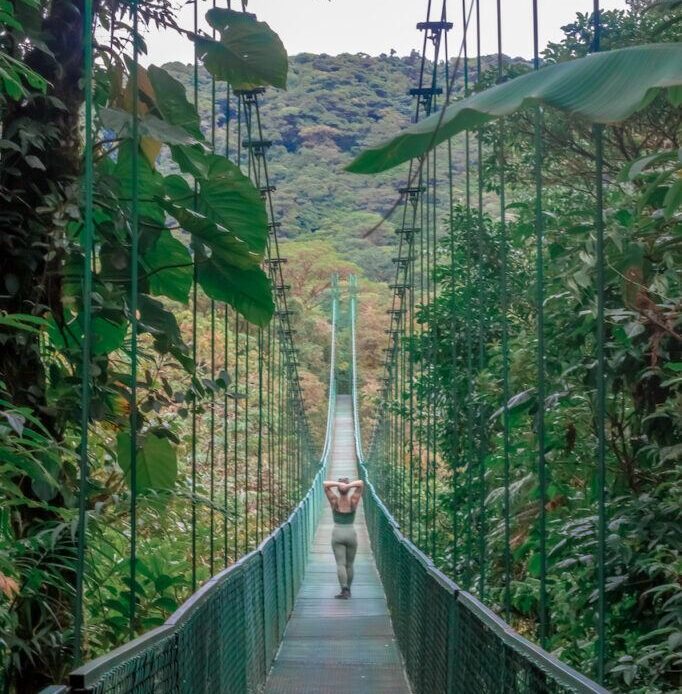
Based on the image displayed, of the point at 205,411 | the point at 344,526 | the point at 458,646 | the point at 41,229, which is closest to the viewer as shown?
the point at 41,229

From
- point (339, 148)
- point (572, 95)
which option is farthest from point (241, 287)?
point (339, 148)

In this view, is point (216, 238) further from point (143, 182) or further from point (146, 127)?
point (146, 127)

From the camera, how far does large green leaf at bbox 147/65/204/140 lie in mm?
3436

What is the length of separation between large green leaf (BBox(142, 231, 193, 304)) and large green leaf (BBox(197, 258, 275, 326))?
0.05 metres

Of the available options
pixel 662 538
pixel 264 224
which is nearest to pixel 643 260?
pixel 662 538

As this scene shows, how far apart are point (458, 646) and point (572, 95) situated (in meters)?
2.54

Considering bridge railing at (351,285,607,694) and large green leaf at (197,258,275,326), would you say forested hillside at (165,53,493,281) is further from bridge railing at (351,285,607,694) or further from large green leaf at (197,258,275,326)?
large green leaf at (197,258,275,326)

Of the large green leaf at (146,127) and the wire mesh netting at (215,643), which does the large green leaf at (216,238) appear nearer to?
the large green leaf at (146,127)

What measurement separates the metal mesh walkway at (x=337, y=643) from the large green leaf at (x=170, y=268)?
2056 millimetres

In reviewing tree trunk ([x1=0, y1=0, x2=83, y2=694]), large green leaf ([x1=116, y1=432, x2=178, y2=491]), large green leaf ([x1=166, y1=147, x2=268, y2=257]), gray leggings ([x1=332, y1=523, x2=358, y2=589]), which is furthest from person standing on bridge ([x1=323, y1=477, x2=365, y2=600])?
tree trunk ([x1=0, y1=0, x2=83, y2=694])

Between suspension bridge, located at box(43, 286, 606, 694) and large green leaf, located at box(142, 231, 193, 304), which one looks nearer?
suspension bridge, located at box(43, 286, 606, 694)

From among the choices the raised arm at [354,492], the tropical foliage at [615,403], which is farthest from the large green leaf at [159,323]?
the raised arm at [354,492]

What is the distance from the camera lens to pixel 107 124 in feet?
9.80

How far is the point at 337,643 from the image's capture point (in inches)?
263
